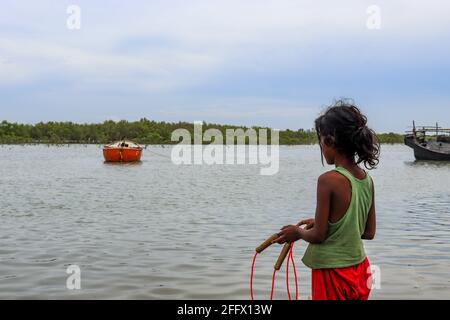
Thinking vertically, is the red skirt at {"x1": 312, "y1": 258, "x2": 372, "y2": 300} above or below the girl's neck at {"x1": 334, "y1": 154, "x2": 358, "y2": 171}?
below

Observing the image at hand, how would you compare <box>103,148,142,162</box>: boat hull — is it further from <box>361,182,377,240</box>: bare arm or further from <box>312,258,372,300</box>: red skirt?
<box>312,258,372,300</box>: red skirt

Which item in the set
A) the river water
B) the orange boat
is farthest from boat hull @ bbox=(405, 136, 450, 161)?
the river water

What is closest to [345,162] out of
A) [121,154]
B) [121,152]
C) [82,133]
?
[121,152]

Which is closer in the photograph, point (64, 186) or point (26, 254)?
point (26, 254)

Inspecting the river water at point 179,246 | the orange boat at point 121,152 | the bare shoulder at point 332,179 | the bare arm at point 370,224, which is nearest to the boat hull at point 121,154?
the orange boat at point 121,152

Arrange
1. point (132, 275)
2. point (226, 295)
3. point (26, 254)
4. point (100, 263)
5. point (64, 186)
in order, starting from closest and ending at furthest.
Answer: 1. point (226, 295)
2. point (132, 275)
3. point (100, 263)
4. point (26, 254)
5. point (64, 186)

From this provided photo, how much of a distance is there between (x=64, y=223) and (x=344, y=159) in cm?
1213

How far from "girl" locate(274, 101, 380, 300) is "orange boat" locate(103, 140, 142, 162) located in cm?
4969

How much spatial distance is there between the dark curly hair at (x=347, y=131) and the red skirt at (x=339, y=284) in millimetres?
773

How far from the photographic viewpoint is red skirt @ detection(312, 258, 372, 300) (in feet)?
12.8

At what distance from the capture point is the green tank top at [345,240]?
3.91m
